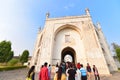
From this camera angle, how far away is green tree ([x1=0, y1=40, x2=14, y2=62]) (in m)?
31.8

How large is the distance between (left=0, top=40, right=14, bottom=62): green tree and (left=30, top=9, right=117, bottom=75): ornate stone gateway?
12.4m

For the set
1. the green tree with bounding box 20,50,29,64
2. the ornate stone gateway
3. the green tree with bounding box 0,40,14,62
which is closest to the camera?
the ornate stone gateway

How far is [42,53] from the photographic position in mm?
19953

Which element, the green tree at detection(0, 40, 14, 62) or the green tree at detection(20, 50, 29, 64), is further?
the green tree at detection(20, 50, 29, 64)

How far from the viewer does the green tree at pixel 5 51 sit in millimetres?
31788

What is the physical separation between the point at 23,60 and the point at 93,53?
2771 centimetres

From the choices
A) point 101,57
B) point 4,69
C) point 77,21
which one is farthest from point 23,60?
point 101,57

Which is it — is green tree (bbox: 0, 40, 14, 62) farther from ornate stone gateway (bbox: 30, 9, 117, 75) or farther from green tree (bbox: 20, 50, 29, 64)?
ornate stone gateway (bbox: 30, 9, 117, 75)

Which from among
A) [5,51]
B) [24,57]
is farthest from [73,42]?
[24,57]

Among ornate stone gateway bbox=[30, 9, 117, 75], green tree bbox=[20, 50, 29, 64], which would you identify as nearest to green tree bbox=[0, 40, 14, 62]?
green tree bbox=[20, 50, 29, 64]

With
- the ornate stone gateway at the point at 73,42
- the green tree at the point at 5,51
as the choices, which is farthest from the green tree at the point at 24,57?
the ornate stone gateway at the point at 73,42

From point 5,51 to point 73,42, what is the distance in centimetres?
2159

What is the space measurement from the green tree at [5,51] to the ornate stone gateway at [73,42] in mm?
12370

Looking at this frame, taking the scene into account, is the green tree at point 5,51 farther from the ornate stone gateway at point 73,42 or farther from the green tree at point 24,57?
the ornate stone gateway at point 73,42
